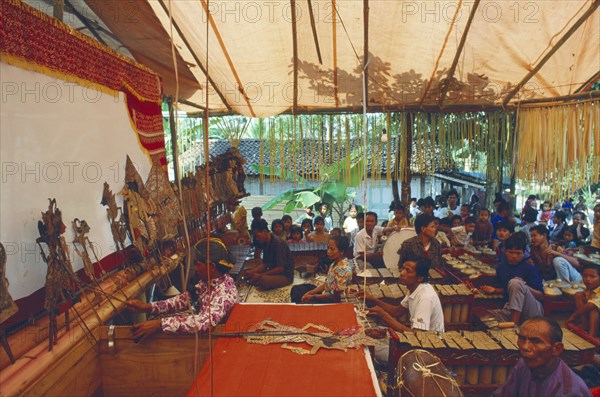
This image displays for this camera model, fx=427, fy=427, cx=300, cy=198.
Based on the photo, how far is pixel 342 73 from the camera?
5.90m

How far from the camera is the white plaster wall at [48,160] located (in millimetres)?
2666

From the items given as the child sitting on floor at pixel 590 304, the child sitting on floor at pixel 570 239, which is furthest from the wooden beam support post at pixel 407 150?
the child sitting on floor at pixel 570 239

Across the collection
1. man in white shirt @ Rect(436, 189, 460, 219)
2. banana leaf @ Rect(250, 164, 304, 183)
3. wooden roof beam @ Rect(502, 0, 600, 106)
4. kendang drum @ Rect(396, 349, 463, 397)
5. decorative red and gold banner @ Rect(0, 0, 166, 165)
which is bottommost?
kendang drum @ Rect(396, 349, 463, 397)

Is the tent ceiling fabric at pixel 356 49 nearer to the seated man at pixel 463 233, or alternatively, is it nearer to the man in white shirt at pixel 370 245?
the man in white shirt at pixel 370 245

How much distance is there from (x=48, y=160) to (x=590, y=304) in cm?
506

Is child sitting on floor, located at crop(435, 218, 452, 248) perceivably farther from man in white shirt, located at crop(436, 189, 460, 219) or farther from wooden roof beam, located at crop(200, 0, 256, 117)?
wooden roof beam, located at crop(200, 0, 256, 117)

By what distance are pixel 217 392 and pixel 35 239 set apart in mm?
1690

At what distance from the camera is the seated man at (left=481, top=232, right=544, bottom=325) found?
4.46 meters

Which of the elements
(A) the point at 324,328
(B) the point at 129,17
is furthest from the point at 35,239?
(B) the point at 129,17

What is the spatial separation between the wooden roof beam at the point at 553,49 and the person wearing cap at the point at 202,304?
454 centimetres

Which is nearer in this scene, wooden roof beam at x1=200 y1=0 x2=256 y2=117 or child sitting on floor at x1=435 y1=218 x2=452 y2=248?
wooden roof beam at x1=200 y1=0 x2=256 y2=117

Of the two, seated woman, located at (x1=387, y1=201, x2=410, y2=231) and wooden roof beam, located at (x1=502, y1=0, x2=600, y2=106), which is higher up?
wooden roof beam, located at (x1=502, y1=0, x2=600, y2=106)

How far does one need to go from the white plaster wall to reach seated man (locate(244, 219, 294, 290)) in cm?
241

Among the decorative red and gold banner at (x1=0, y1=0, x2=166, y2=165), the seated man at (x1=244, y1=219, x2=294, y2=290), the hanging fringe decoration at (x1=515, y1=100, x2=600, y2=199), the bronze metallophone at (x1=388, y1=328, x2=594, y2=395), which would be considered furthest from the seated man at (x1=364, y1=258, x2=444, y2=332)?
the hanging fringe decoration at (x1=515, y1=100, x2=600, y2=199)
